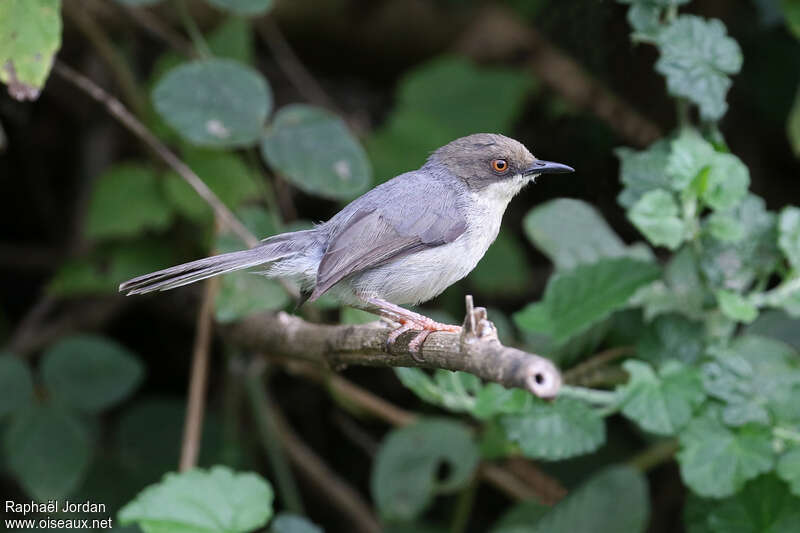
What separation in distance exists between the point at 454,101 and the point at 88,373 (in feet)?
8.83

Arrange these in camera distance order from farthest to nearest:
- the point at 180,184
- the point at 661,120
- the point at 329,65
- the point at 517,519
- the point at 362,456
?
the point at 329,65 → the point at 362,456 → the point at 661,120 → the point at 180,184 → the point at 517,519

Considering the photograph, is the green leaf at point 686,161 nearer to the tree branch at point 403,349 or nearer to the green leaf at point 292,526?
the tree branch at point 403,349

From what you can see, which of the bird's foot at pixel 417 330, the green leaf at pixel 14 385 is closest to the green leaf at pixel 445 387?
the bird's foot at pixel 417 330

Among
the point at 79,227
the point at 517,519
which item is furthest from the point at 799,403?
the point at 79,227

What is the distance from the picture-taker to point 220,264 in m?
3.17

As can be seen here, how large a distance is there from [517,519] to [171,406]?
202 centimetres

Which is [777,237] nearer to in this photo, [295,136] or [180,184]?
[295,136]

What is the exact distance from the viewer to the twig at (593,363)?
3.56 metres

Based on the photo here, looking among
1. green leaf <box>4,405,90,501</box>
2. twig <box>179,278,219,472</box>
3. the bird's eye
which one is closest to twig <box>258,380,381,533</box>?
twig <box>179,278,219,472</box>

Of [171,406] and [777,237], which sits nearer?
[777,237]

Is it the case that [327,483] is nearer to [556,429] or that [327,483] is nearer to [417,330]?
[556,429]

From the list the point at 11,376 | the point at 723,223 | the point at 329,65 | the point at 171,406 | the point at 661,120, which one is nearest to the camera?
the point at 723,223

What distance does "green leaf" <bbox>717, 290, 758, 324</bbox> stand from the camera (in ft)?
9.96

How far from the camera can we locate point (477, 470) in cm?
419
